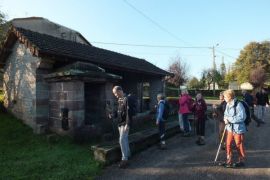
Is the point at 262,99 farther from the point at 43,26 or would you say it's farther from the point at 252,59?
the point at 252,59

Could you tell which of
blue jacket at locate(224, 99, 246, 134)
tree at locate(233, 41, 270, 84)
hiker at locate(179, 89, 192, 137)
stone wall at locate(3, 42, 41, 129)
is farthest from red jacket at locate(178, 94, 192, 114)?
tree at locate(233, 41, 270, 84)

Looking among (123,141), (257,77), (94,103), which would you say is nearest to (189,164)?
(123,141)

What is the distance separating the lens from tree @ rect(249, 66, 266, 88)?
168 feet

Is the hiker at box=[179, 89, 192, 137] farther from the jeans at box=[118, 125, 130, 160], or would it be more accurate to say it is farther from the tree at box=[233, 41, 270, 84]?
the tree at box=[233, 41, 270, 84]

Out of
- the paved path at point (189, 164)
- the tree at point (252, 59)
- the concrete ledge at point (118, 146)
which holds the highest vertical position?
the tree at point (252, 59)

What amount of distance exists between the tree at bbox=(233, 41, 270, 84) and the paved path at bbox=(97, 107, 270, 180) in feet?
161

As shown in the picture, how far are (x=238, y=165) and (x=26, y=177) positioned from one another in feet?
15.5

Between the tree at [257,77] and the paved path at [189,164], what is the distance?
44912mm

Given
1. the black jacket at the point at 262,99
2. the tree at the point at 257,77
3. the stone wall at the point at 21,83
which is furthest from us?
the tree at the point at 257,77

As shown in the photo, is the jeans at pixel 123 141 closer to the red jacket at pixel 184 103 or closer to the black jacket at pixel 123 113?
the black jacket at pixel 123 113

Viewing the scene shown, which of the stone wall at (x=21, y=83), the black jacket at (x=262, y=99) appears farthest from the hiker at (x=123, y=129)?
the black jacket at (x=262, y=99)

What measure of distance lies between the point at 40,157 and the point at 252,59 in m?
54.9

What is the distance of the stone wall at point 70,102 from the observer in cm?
973

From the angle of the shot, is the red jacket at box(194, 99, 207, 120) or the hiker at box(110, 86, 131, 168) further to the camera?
the red jacket at box(194, 99, 207, 120)
